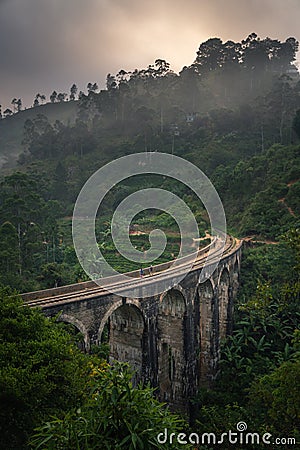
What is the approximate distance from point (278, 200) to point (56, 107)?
114 meters

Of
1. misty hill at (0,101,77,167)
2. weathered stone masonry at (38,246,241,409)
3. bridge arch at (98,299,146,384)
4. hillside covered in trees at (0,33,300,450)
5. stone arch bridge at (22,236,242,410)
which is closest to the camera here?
hillside covered in trees at (0,33,300,450)

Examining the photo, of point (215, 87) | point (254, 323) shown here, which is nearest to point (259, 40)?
point (215, 87)

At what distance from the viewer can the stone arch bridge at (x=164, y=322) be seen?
45.9 feet

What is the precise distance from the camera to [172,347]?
20.3 meters

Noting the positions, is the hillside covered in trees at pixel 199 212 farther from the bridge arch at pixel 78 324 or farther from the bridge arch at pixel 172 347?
the bridge arch at pixel 78 324

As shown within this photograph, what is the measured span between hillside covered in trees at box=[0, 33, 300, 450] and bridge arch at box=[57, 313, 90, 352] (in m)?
2.53

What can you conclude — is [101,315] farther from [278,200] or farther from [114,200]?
[114,200]

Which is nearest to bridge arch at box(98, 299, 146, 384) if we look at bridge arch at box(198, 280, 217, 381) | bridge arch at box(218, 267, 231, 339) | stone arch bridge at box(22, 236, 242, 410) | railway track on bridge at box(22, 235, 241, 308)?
stone arch bridge at box(22, 236, 242, 410)

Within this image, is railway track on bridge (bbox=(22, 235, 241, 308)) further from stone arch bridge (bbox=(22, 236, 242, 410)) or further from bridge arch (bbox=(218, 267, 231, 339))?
bridge arch (bbox=(218, 267, 231, 339))

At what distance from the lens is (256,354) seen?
2286cm

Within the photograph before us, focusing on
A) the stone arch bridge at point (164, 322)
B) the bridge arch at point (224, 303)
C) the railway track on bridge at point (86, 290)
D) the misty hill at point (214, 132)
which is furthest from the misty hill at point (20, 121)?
the railway track on bridge at point (86, 290)

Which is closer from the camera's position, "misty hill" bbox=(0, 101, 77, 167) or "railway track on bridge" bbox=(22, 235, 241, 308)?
"railway track on bridge" bbox=(22, 235, 241, 308)

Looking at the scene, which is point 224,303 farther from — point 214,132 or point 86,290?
point 214,132

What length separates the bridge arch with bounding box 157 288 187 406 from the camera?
65.1 feet
